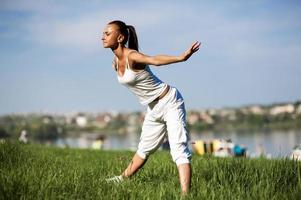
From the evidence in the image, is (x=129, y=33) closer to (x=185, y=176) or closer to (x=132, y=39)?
(x=132, y=39)

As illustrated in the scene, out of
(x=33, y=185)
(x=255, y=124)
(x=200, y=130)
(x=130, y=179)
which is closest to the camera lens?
(x=33, y=185)

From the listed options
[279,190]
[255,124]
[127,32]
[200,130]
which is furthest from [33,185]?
[255,124]

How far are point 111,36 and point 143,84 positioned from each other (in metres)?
0.64

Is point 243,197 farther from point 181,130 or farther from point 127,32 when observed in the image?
point 127,32

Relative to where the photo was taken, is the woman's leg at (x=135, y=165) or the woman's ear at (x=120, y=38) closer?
the woman's ear at (x=120, y=38)

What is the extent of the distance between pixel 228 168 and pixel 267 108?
578 ft

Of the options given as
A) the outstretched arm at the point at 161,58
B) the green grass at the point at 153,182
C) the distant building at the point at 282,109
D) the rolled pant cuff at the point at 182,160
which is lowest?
the green grass at the point at 153,182

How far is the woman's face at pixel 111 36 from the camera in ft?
19.6

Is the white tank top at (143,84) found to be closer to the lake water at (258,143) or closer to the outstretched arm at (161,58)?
the outstretched arm at (161,58)

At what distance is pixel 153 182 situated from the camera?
20.6ft

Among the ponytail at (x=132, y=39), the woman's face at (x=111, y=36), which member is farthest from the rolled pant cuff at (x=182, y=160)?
the woman's face at (x=111, y=36)

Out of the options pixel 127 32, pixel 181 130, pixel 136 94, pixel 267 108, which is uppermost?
pixel 267 108

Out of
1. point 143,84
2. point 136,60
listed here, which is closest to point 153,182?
point 143,84

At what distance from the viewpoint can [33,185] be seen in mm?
4957
